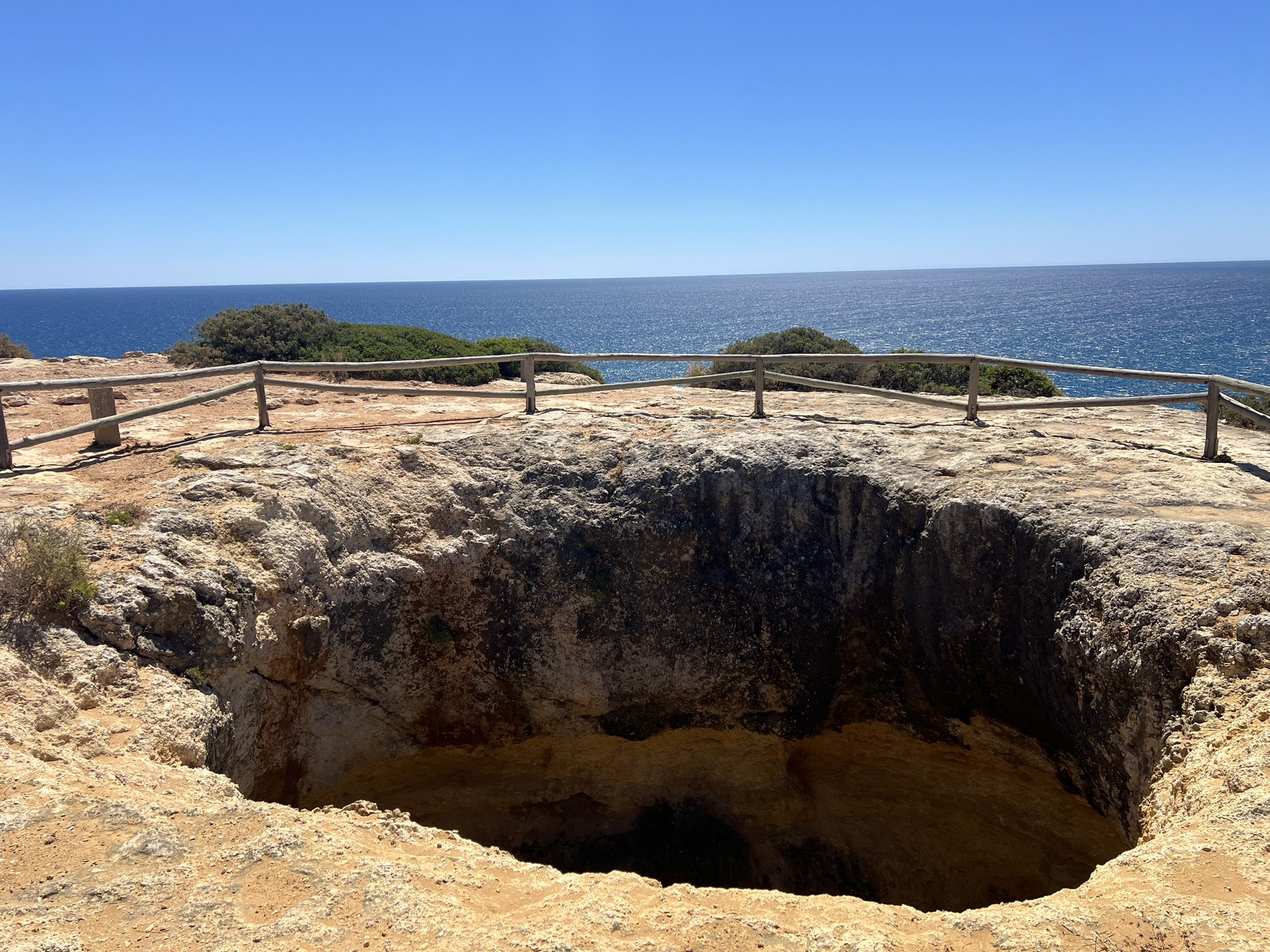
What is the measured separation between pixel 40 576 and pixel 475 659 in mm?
4799

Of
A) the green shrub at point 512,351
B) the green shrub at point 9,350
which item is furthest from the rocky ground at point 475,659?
the green shrub at point 9,350

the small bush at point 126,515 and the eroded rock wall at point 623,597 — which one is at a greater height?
the small bush at point 126,515

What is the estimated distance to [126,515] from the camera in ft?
25.8

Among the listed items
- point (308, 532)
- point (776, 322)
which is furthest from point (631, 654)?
point (776, 322)

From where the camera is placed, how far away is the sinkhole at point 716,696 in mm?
9133

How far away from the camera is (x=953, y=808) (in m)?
10.2

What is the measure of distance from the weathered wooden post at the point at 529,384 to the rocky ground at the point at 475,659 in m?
0.30

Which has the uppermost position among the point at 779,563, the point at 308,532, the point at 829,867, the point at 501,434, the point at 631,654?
the point at 501,434

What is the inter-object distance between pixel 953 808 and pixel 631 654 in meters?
4.24

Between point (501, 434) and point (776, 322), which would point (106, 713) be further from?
point (776, 322)

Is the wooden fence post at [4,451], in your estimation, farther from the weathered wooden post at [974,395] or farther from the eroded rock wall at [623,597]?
the weathered wooden post at [974,395]

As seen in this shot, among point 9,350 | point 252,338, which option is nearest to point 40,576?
point 252,338

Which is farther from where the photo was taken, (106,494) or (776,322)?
(776,322)

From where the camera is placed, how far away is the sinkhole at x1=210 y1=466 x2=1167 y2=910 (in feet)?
30.0
